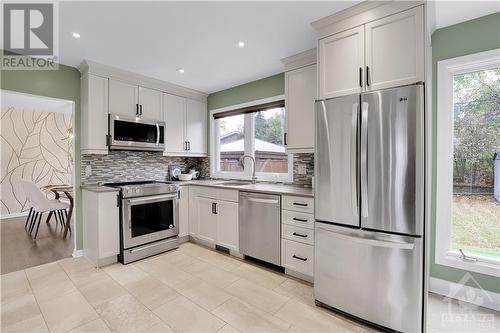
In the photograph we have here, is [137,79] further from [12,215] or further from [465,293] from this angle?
[12,215]

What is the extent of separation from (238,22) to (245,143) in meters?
2.00

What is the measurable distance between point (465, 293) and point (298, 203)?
1.64 meters

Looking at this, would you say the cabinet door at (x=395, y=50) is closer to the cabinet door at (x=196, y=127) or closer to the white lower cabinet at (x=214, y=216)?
the white lower cabinet at (x=214, y=216)

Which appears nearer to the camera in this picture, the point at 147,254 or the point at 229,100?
the point at 147,254

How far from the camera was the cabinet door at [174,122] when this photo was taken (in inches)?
149

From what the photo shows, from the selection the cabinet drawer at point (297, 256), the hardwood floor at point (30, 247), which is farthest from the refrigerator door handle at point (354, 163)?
the hardwood floor at point (30, 247)

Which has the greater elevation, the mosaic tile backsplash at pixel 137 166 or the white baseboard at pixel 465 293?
the mosaic tile backsplash at pixel 137 166

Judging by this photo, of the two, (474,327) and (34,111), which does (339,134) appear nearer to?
(474,327)

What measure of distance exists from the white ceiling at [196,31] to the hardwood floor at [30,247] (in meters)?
2.52

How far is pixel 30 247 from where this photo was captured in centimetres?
347

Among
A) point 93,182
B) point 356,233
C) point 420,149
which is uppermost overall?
point 420,149

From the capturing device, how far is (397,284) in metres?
1.69

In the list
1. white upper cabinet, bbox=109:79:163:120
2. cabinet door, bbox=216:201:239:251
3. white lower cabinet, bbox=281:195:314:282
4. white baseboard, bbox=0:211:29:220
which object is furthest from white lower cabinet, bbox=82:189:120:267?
white baseboard, bbox=0:211:29:220

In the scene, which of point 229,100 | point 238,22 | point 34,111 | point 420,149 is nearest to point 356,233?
point 420,149
